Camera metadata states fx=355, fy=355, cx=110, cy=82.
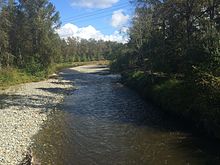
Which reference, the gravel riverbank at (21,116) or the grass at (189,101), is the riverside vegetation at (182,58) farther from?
the gravel riverbank at (21,116)

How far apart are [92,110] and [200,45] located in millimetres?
13561

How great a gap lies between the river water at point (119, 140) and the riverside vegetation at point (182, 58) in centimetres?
173

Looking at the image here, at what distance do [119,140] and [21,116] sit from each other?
41.4 ft

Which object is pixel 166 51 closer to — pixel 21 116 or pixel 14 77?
pixel 21 116

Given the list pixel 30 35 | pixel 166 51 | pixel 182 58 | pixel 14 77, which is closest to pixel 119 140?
pixel 182 58

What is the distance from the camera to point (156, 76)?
4734 cm

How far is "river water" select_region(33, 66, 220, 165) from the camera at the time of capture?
22297 millimetres

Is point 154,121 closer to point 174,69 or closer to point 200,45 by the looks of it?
point 200,45

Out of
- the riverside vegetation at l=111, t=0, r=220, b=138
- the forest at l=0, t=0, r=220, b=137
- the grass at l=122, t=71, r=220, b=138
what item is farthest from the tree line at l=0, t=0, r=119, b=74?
the grass at l=122, t=71, r=220, b=138

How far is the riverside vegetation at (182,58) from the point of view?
92.5ft

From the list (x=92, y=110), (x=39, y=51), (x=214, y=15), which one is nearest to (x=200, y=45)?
(x=214, y=15)

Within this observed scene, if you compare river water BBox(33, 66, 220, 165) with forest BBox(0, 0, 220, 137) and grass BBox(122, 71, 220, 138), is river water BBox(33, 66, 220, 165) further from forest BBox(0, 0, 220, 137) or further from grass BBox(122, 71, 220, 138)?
forest BBox(0, 0, 220, 137)

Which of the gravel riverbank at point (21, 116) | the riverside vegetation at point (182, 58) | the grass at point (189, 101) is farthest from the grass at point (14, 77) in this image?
the grass at point (189, 101)

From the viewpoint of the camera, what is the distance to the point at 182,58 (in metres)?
39.7
